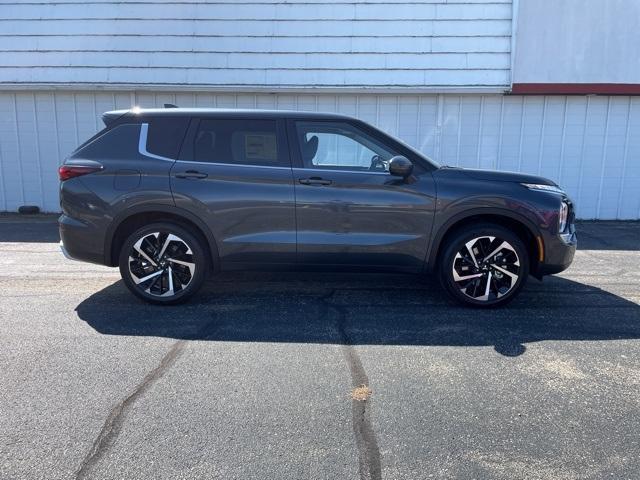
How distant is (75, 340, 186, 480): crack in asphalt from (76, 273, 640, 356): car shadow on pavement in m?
0.53

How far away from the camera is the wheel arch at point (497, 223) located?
5027 millimetres

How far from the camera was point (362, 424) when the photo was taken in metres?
3.13

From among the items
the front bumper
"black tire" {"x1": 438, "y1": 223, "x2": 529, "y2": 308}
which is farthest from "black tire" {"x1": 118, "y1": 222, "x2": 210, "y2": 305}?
the front bumper

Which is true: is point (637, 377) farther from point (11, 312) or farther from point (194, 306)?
point (11, 312)

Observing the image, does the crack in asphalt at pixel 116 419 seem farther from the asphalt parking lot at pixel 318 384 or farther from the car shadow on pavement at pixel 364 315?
the car shadow on pavement at pixel 364 315

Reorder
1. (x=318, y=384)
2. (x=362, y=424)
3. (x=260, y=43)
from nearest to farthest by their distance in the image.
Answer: (x=362, y=424) → (x=318, y=384) → (x=260, y=43)

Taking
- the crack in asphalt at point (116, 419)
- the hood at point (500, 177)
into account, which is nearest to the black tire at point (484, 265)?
the hood at point (500, 177)

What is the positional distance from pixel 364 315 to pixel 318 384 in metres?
1.51

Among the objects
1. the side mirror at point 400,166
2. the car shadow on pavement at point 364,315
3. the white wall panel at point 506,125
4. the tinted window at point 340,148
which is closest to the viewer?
the car shadow on pavement at point 364,315

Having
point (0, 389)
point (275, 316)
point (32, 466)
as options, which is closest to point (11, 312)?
point (0, 389)

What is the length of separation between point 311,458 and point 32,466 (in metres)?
1.43

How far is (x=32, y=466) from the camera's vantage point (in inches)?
107

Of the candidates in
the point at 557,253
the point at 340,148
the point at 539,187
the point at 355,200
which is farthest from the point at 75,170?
the point at 557,253

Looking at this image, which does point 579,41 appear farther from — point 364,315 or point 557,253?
point 364,315
